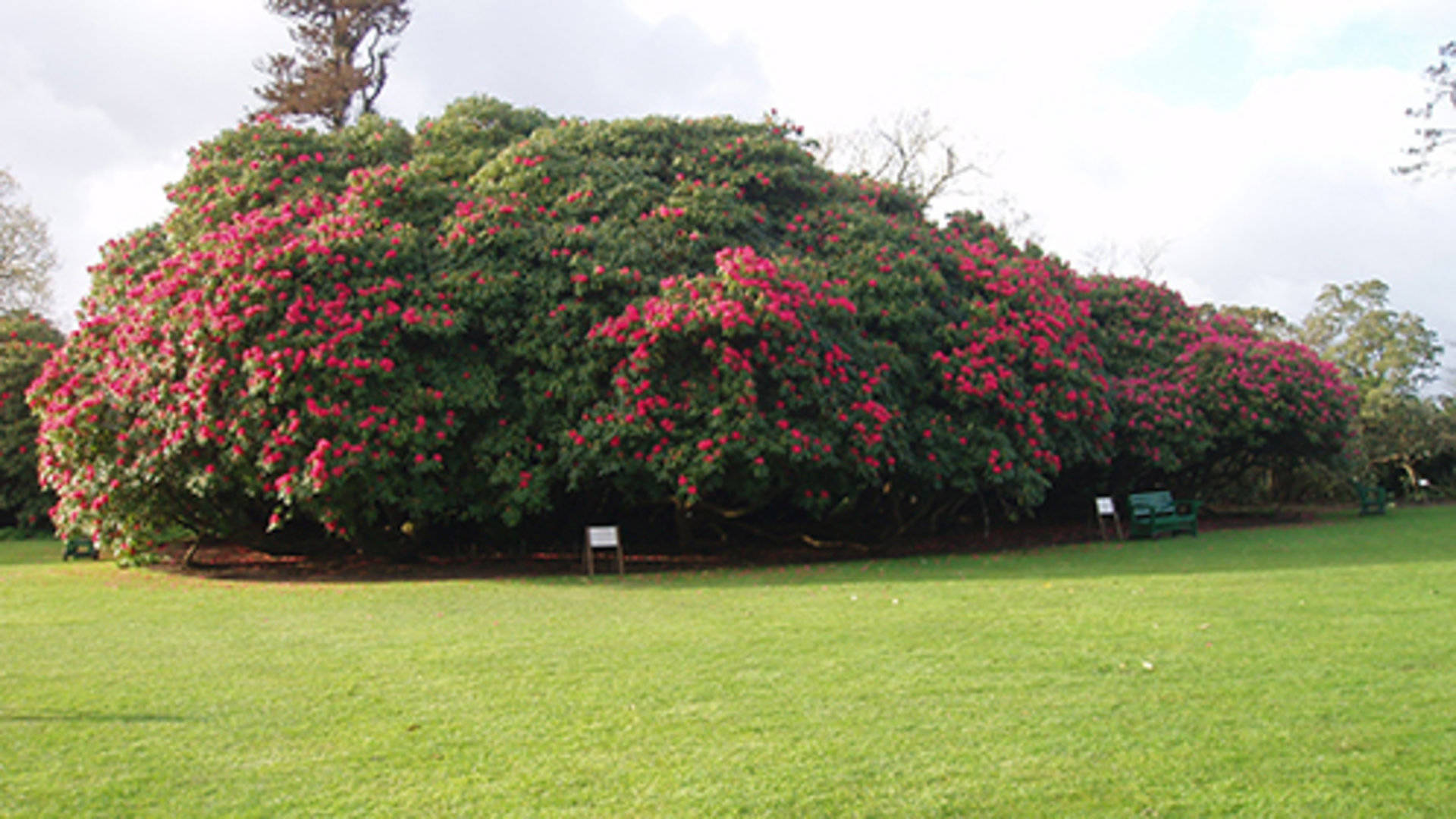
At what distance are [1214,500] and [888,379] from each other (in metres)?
14.3

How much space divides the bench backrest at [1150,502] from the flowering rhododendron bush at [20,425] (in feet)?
62.2

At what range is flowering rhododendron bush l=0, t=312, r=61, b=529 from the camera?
1995cm

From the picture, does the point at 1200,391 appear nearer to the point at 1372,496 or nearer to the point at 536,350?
the point at 1372,496

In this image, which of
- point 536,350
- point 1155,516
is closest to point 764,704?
point 536,350

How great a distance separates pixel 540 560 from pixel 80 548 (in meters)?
7.57

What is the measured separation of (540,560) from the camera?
14891 mm

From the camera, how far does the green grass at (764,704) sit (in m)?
3.94

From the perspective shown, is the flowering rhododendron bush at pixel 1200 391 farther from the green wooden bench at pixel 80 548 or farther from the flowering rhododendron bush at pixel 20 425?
the flowering rhododendron bush at pixel 20 425

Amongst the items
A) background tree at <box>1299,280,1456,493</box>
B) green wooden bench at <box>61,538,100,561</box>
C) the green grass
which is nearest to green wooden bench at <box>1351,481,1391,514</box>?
background tree at <box>1299,280,1456,493</box>

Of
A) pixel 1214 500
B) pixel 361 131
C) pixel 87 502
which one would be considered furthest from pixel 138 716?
pixel 1214 500

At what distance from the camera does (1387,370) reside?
119 feet

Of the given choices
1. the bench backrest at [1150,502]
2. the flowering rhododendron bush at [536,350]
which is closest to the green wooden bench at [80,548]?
the flowering rhododendron bush at [536,350]

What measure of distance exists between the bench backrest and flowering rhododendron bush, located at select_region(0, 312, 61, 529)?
19.0 m

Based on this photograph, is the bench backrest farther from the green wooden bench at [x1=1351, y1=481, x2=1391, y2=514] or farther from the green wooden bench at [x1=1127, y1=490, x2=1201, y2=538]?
the green wooden bench at [x1=1351, y1=481, x2=1391, y2=514]
